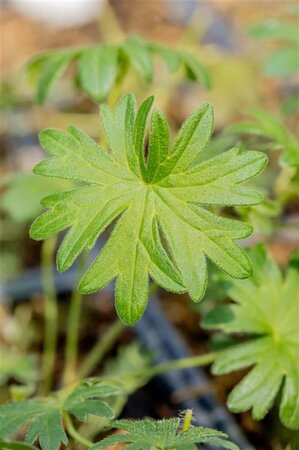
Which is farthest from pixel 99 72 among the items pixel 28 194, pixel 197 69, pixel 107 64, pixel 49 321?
pixel 49 321

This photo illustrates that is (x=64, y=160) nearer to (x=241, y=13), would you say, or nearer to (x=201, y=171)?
(x=201, y=171)

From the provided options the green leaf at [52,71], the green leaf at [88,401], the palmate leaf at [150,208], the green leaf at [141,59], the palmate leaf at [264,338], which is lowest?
the palmate leaf at [264,338]

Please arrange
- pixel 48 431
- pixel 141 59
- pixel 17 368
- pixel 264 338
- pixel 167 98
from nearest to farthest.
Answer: pixel 48 431
pixel 264 338
pixel 141 59
pixel 17 368
pixel 167 98

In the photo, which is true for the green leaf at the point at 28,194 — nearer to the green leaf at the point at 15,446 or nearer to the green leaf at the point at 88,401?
the green leaf at the point at 88,401

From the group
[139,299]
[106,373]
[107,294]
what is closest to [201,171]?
[139,299]

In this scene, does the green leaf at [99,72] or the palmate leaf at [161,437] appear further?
the green leaf at [99,72]

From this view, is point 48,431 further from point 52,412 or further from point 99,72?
point 99,72

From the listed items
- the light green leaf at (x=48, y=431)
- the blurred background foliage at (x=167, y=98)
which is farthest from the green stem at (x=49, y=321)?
the light green leaf at (x=48, y=431)
